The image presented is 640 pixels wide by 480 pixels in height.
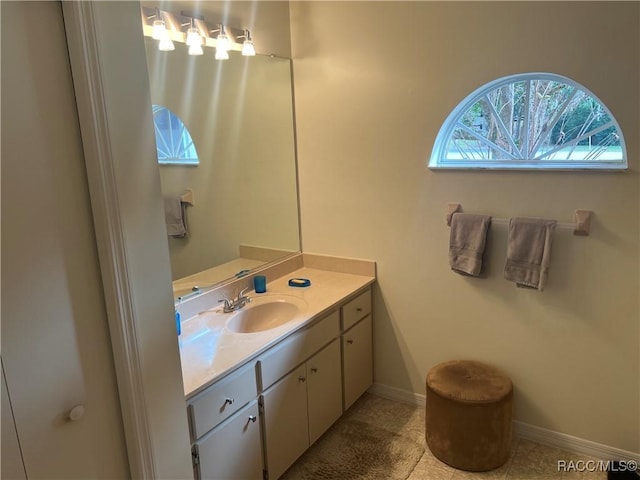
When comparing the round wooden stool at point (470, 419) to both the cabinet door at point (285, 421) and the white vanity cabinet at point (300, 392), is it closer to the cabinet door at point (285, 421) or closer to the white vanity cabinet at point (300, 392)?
the white vanity cabinet at point (300, 392)

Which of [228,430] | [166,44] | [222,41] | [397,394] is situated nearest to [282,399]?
[228,430]

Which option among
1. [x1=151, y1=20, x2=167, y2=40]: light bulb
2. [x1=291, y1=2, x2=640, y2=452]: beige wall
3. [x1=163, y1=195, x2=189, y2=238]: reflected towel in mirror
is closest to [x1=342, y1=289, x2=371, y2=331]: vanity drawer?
[x1=291, y1=2, x2=640, y2=452]: beige wall

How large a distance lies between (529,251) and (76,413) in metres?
1.91

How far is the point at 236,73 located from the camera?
2.49 metres

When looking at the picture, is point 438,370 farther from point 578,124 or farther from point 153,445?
point 153,445

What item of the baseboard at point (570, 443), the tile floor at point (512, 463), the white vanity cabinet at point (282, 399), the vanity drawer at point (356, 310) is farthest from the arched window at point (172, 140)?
the baseboard at point (570, 443)

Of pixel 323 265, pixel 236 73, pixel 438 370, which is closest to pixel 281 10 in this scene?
pixel 236 73

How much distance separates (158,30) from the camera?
202 cm

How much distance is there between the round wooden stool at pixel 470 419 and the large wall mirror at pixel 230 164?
1.21 m

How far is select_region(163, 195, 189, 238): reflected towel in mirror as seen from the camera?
2.22m

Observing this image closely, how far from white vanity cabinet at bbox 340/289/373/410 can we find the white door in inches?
58.8

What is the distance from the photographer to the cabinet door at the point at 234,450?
5.74ft

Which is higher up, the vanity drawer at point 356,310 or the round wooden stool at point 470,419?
the vanity drawer at point 356,310

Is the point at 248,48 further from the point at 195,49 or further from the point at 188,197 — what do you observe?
the point at 188,197
